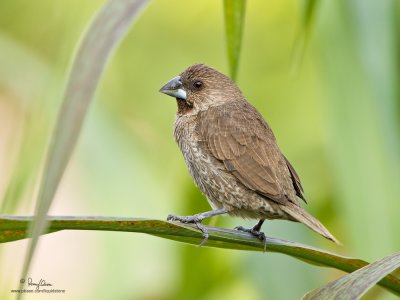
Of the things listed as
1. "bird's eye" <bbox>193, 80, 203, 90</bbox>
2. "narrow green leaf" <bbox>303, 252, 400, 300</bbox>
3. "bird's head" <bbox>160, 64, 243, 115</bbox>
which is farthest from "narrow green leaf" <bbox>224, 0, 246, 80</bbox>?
"bird's eye" <bbox>193, 80, 203, 90</bbox>

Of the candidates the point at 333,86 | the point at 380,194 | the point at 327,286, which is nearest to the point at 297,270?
the point at 380,194

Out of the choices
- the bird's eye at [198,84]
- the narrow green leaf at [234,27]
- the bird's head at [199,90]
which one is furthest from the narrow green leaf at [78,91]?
the bird's eye at [198,84]

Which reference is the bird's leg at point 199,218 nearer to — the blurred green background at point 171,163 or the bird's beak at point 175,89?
the blurred green background at point 171,163

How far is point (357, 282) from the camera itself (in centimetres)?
162

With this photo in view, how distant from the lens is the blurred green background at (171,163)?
2803mm

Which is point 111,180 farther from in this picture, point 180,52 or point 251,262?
point 180,52

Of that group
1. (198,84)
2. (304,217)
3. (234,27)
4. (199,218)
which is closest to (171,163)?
(198,84)

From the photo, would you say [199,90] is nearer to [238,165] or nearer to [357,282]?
[238,165]

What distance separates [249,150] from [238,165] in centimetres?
8

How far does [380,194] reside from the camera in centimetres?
296

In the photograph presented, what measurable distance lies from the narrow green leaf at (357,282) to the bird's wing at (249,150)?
1.20 meters

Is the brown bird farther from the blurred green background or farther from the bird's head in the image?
the blurred green background

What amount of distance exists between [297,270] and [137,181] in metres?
0.88

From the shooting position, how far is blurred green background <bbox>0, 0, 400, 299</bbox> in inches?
110
